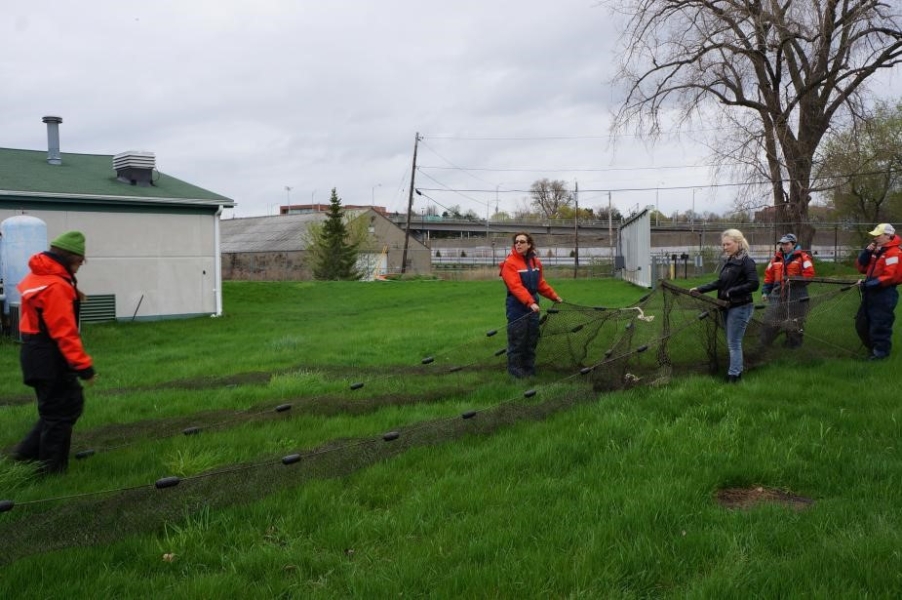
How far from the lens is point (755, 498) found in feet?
16.5

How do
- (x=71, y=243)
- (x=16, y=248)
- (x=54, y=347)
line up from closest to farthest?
(x=54, y=347), (x=71, y=243), (x=16, y=248)

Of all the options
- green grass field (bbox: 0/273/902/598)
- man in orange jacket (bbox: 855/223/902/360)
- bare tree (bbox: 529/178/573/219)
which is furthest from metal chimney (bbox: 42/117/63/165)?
bare tree (bbox: 529/178/573/219)

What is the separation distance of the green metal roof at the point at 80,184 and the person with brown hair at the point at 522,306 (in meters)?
13.8

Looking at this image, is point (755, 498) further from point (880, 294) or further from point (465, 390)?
point (880, 294)

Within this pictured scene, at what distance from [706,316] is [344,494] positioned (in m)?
4.87

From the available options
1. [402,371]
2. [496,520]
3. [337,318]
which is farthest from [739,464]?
[337,318]

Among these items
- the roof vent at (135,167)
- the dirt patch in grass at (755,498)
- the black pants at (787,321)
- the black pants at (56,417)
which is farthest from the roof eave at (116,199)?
the dirt patch in grass at (755,498)

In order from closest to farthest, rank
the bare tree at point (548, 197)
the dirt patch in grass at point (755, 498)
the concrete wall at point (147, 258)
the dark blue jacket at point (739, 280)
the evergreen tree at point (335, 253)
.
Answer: the dirt patch in grass at point (755, 498), the dark blue jacket at point (739, 280), the concrete wall at point (147, 258), the evergreen tree at point (335, 253), the bare tree at point (548, 197)

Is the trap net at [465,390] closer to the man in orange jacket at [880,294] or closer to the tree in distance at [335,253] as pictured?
the man in orange jacket at [880,294]

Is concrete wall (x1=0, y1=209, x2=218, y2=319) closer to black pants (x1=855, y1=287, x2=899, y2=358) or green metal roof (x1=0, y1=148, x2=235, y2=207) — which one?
green metal roof (x1=0, y1=148, x2=235, y2=207)

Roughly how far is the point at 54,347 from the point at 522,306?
204 inches

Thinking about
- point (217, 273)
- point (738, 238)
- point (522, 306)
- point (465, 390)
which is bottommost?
point (465, 390)

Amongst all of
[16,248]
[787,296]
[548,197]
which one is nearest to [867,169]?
[787,296]

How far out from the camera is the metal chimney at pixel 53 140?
22047mm
